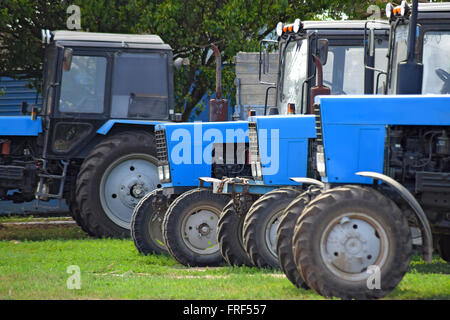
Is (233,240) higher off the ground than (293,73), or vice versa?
(293,73)

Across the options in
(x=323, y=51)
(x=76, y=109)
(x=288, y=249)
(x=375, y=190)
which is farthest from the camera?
(x=76, y=109)

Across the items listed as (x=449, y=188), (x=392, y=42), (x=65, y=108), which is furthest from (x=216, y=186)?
(x=65, y=108)

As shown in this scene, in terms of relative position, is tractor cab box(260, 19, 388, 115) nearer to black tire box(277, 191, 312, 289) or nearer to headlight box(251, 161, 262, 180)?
headlight box(251, 161, 262, 180)

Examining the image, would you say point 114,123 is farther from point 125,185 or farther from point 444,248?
point 444,248

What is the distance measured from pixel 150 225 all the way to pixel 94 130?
2.94m

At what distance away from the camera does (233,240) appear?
10.4m

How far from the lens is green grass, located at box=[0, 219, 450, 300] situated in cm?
817

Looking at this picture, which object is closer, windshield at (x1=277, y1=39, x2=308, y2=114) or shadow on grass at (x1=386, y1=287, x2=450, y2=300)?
shadow on grass at (x1=386, y1=287, x2=450, y2=300)

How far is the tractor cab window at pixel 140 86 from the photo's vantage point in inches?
571

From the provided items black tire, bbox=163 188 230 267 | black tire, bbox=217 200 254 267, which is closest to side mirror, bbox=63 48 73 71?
black tire, bbox=163 188 230 267

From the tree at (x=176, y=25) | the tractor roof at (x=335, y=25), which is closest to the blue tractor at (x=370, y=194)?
the tractor roof at (x=335, y=25)

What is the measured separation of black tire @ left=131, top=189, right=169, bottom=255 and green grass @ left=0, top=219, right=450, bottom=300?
187mm

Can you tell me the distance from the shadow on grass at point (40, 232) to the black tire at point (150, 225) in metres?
2.65

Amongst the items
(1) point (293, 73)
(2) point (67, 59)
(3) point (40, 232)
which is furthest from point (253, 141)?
(3) point (40, 232)
